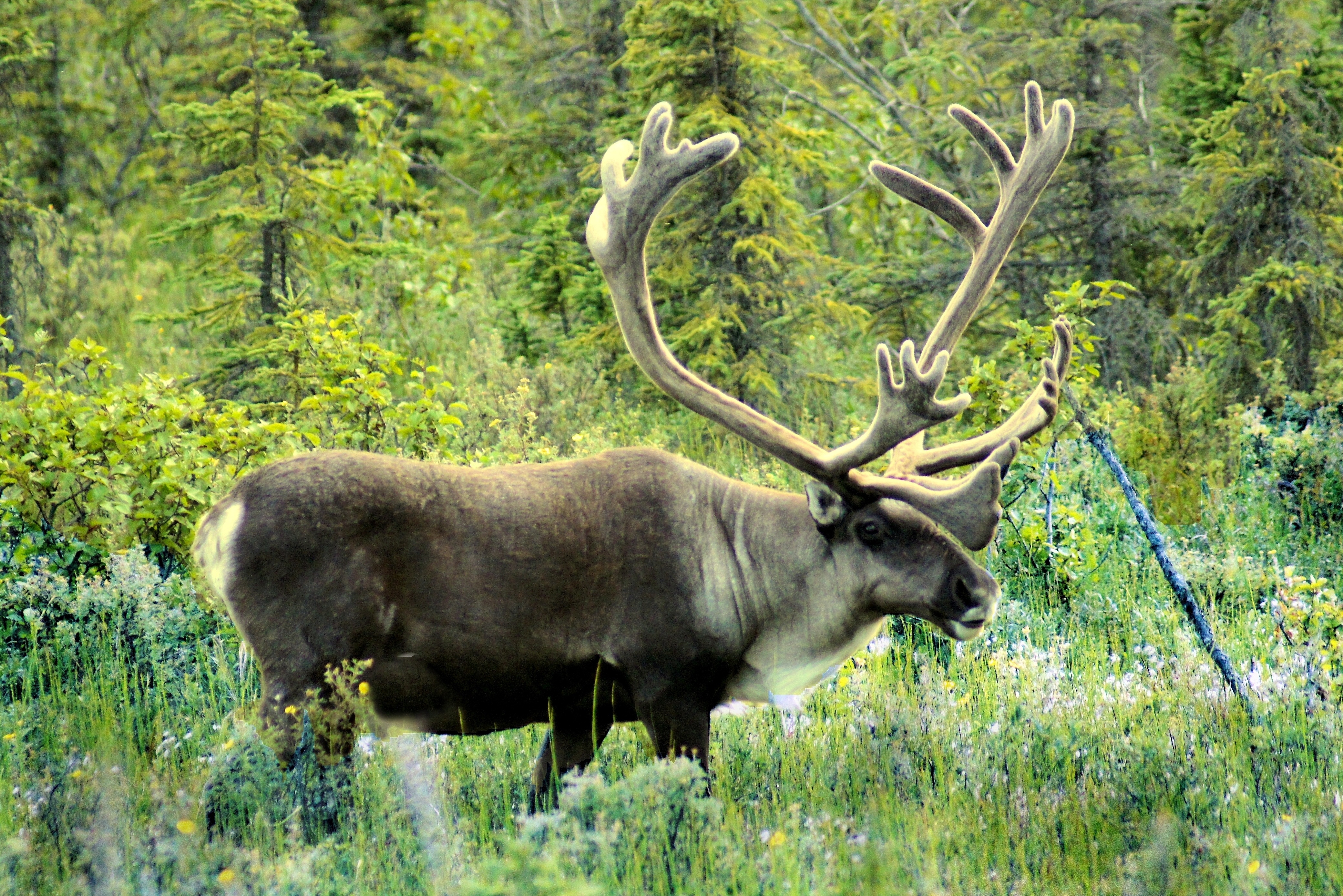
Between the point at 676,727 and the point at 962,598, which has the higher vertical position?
the point at 962,598

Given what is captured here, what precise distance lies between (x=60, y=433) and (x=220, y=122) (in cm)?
436

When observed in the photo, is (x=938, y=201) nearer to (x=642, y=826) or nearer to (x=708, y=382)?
(x=642, y=826)

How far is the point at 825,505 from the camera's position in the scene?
13.2 ft

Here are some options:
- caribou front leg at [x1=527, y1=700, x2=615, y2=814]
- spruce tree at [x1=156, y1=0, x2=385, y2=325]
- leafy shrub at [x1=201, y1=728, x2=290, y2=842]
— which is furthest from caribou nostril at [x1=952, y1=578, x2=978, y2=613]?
spruce tree at [x1=156, y1=0, x2=385, y2=325]

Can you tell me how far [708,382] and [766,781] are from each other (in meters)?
4.75

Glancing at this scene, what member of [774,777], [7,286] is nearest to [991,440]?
[774,777]

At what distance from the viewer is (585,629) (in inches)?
150

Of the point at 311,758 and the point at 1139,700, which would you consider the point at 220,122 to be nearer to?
the point at 311,758

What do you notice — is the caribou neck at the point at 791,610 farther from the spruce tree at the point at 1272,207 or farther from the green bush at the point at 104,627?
the spruce tree at the point at 1272,207

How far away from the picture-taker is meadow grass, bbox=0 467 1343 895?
336cm

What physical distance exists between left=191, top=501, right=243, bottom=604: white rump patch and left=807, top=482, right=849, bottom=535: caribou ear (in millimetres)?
1698

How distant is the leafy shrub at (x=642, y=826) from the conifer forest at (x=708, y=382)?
0.02 meters

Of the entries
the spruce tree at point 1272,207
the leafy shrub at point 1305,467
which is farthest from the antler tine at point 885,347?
the spruce tree at point 1272,207

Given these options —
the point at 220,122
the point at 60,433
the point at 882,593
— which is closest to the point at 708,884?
the point at 882,593
